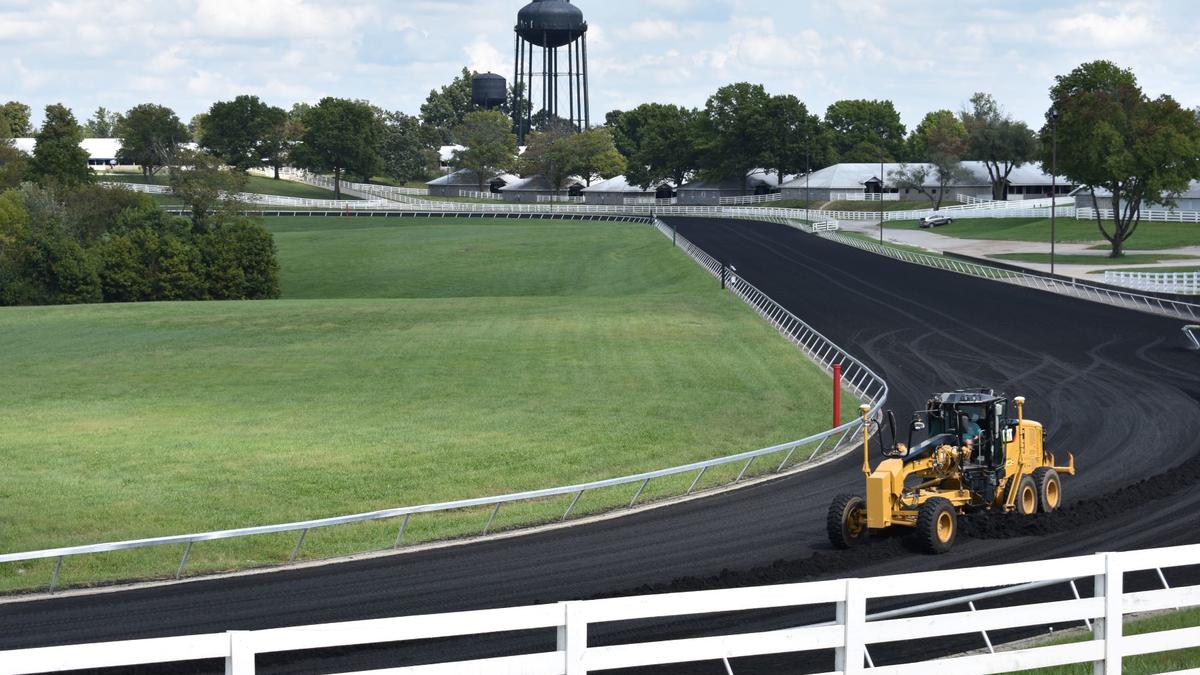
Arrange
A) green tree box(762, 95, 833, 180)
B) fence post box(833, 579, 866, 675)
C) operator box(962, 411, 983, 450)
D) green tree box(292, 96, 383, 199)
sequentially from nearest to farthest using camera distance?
fence post box(833, 579, 866, 675) → operator box(962, 411, 983, 450) → green tree box(762, 95, 833, 180) → green tree box(292, 96, 383, 199)

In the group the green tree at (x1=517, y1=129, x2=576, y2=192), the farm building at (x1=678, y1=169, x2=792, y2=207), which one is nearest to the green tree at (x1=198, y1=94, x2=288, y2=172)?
the green tree at (x1=517, y1=129, x2=576, y2=192)

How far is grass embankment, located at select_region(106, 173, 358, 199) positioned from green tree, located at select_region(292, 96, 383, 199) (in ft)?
9.15

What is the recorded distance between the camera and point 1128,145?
298 ft

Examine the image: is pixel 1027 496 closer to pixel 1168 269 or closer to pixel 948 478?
pixel 948 478

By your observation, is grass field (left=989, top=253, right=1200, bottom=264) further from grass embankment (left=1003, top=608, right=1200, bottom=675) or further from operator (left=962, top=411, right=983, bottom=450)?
grass embankment (left=1003, top=608, right=1200, bottom=675)

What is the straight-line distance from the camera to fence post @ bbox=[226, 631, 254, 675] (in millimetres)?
7328

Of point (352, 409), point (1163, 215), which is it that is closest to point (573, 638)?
point (352, 409)

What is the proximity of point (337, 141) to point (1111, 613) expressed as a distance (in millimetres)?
178728

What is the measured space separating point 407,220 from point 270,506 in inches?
4700

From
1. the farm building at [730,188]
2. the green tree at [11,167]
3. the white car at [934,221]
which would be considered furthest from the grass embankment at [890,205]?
the green tree at [11,167]

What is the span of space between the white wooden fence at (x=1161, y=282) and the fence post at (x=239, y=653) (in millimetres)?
65553

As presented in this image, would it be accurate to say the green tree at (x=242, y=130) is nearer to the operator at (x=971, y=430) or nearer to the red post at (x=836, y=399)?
the red post at (x=836, y=399)

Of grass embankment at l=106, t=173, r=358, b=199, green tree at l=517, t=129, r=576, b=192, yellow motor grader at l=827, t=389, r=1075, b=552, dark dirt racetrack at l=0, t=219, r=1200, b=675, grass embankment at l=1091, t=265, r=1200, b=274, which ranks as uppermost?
green tree at l=517, t=129, r=576, b=192

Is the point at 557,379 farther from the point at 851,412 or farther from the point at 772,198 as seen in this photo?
the point at 772,198
